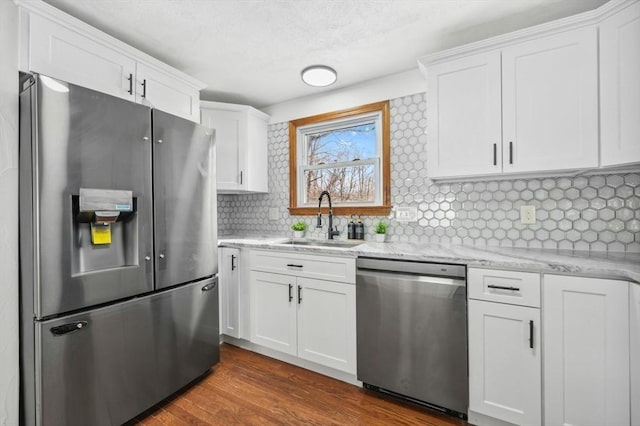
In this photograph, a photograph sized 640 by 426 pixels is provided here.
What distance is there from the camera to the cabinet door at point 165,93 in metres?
Answer: 1.99

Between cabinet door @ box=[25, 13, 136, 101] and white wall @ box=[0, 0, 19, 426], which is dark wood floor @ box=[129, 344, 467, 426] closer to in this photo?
white wall @ box=[0, 0, 19, 426]

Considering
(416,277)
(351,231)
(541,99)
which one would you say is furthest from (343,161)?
(541,99)

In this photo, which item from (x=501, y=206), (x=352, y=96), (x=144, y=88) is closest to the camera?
(x=144, y=88)

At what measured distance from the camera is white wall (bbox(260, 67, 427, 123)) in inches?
96.0

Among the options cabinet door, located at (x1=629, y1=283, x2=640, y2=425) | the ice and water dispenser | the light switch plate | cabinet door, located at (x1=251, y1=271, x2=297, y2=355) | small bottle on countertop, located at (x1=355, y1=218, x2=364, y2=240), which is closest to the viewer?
cabinet door, located at (x1=629, y1=283, x2=640, y2=425)

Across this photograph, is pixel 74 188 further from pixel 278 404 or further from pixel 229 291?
pixel 278 404

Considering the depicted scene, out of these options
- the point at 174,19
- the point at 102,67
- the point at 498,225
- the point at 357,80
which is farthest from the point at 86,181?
the point at 498,225

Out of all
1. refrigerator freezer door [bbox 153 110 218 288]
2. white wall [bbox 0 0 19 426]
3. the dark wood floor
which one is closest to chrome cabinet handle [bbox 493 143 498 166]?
the dark wood floor

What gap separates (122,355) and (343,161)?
224cm

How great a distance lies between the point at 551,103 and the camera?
5.50 ft

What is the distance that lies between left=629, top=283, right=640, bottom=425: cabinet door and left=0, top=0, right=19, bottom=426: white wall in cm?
273

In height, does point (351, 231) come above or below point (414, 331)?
above

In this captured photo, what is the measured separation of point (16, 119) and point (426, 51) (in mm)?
2490

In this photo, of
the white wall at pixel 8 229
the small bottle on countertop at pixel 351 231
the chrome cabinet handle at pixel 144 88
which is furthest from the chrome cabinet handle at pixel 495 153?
the white wall at pixel 8 229
